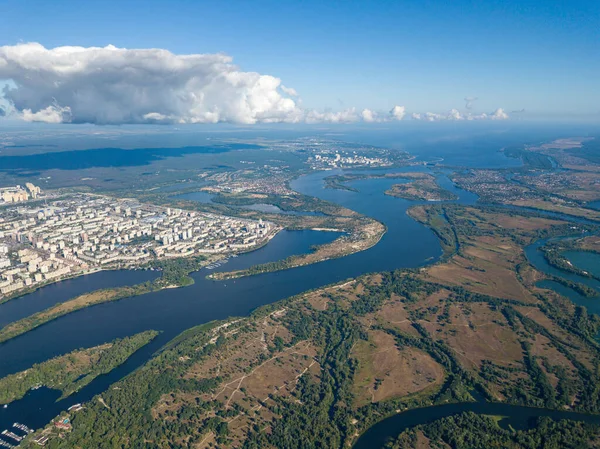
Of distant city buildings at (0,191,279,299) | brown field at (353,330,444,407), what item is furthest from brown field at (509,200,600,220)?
brown field at (353,330,444,407)

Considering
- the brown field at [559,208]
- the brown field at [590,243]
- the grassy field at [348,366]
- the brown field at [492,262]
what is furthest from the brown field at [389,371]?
the brown field at [559,208]

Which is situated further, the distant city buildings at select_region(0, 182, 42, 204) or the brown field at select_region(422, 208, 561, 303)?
the distant city buildings at select_region(0, 182, 42, 204)

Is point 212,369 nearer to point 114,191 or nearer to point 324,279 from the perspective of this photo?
point 324,279

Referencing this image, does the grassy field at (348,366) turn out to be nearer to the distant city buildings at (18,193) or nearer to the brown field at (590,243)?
the brown field at (590,243)

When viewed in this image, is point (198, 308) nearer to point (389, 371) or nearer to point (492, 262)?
point (389, 371)

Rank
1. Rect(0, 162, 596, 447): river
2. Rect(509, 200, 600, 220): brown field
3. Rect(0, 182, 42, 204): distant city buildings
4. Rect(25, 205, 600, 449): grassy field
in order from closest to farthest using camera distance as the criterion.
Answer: Rect(25, 205, 600, 449): grassy field
Rect(0, 162, 596, 447): river
Rect(509, 200, 600, 220): brown field
Rect(0, 182, 42, 204): distant city buildings

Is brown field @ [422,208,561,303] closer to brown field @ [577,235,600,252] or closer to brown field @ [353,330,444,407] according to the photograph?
brown field @ [577,235,600,252]

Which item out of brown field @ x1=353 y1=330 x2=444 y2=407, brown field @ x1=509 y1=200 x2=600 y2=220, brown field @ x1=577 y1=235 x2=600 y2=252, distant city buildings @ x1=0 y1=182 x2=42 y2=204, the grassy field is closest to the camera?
the grassy field
